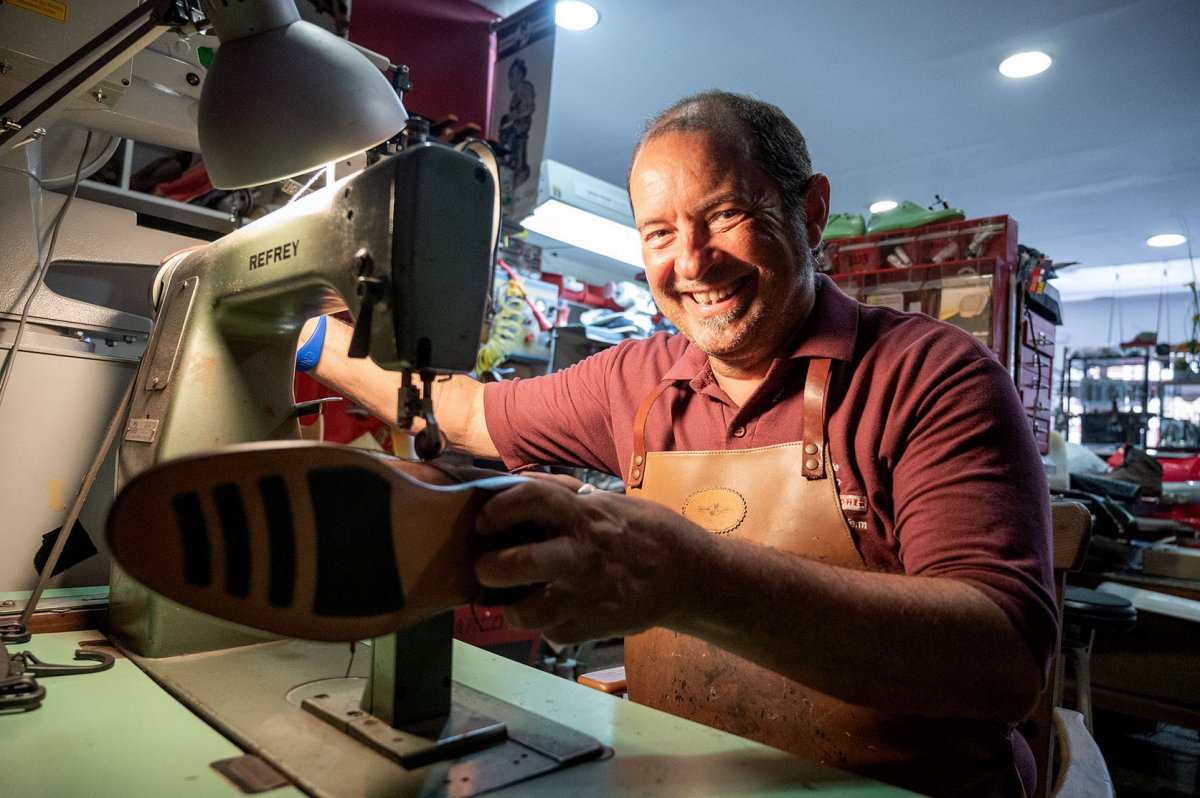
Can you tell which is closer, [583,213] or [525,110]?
[525,110]

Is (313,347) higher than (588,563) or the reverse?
higher

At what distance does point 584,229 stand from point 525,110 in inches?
88.3

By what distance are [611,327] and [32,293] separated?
2.70 meters

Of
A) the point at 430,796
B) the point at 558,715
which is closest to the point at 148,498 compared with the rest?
the point at 430,796

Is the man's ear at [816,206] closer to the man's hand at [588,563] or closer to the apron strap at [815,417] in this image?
the apron strap at [815,417]

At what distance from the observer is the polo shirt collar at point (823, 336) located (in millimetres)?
1141

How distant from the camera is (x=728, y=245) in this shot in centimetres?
121

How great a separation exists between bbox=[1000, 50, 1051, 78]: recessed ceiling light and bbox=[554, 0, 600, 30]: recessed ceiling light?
6.78 ft

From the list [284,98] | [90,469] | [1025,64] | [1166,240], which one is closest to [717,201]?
[284,98]

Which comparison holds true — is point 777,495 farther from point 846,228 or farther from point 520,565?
point 846,228

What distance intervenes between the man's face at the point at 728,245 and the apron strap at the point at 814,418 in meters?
0.12

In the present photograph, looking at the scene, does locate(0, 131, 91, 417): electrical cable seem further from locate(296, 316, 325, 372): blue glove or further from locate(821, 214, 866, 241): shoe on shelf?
locate(821, 214, 866, 241): shoe on shelf

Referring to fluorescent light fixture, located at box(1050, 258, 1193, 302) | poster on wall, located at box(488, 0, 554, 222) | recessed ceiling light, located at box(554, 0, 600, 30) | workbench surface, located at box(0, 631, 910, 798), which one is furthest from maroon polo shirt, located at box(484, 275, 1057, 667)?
fluorescent light fixture, located at box(1050, 258, 1193, 302)

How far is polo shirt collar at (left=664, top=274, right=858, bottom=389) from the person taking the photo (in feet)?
3.74
